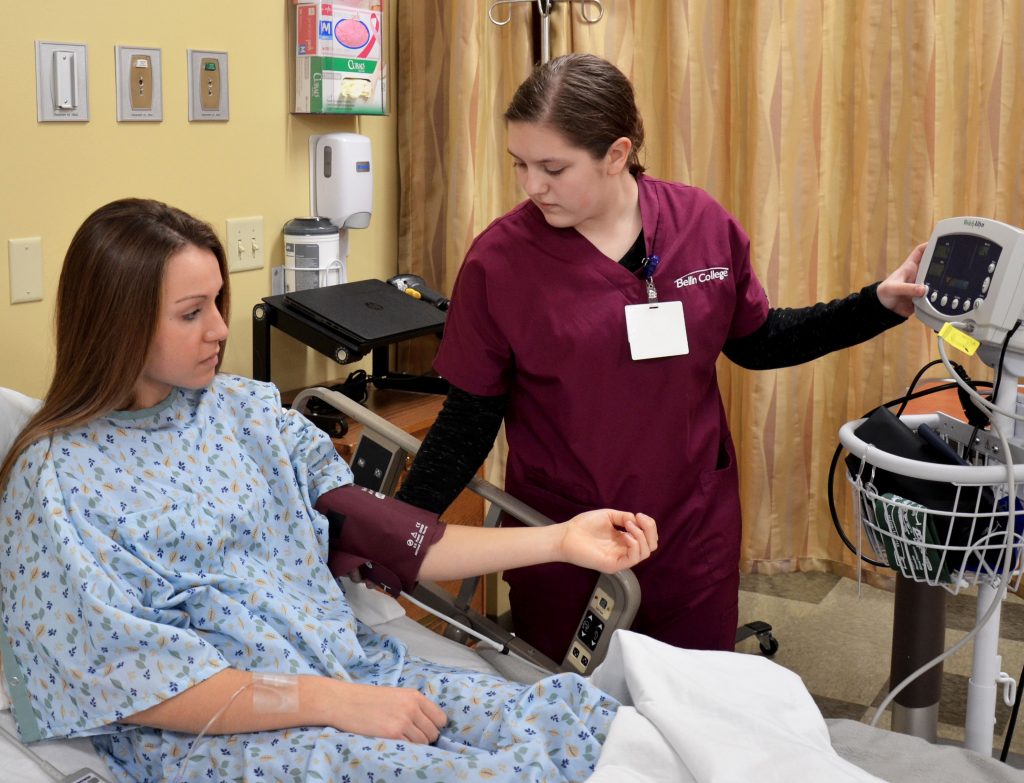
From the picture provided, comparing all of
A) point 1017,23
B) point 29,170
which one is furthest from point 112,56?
point 1017,23

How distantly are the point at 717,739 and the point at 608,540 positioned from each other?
440 millimetres

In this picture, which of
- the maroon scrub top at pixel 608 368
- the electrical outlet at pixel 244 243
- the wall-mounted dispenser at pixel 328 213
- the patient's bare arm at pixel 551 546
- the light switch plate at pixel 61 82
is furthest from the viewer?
the wall-mounted dispenser at pixel 328 213

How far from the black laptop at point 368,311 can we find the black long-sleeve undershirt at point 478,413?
0.71m

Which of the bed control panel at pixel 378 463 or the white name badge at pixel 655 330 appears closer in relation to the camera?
the white name badge at pixel 655 330

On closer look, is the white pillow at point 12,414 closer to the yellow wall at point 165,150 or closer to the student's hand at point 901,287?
the yellow wall at point 165,150

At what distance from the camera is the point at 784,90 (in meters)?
3.20

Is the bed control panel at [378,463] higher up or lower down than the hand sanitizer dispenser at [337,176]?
lower down

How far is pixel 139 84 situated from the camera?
8.38 feet

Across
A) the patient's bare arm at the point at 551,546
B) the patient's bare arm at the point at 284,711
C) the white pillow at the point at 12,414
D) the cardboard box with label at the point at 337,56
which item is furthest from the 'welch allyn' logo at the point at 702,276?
the cardboard box with label at the point at 337,56

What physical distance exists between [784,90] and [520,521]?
1.75 meters

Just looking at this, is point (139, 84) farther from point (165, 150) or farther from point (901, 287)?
point (901, 287)

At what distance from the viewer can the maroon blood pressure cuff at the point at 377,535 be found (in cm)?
185

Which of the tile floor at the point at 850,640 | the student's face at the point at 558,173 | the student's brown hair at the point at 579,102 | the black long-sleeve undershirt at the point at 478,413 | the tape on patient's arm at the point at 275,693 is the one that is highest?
the student's brown hair at the point at 579,102

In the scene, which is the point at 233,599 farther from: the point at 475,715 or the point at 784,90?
the point at 784,90
